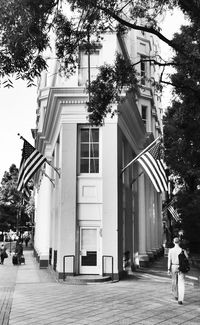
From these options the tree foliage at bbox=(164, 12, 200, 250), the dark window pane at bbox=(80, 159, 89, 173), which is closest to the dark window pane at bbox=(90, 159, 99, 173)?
the dark window pane at bbox=(80, 159, 89, 173)

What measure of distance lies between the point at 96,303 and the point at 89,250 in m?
6.52

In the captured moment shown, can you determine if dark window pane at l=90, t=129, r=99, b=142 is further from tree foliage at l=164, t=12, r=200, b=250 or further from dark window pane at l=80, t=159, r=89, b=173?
tree foliage at l=164, t=12, r=200, b=250

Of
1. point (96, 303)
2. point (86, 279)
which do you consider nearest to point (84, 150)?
point (86, 279)

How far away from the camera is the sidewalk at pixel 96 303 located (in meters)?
9.16

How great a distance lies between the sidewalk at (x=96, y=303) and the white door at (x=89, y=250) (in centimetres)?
148

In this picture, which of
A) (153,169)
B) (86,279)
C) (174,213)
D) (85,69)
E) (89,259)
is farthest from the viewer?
(174,213)

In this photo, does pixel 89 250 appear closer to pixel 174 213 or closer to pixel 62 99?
pixel 62 99

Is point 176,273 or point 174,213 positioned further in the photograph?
point 174,213

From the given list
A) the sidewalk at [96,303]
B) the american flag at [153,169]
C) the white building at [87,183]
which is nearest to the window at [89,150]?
the white building at [87,183]

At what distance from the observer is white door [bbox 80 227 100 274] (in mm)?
17578

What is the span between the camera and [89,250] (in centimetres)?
1777

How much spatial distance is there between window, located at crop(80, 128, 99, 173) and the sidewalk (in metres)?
4.88

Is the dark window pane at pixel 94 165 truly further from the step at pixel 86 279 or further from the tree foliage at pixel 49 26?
the tree foliage at pixel 49 26

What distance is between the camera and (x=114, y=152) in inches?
712
